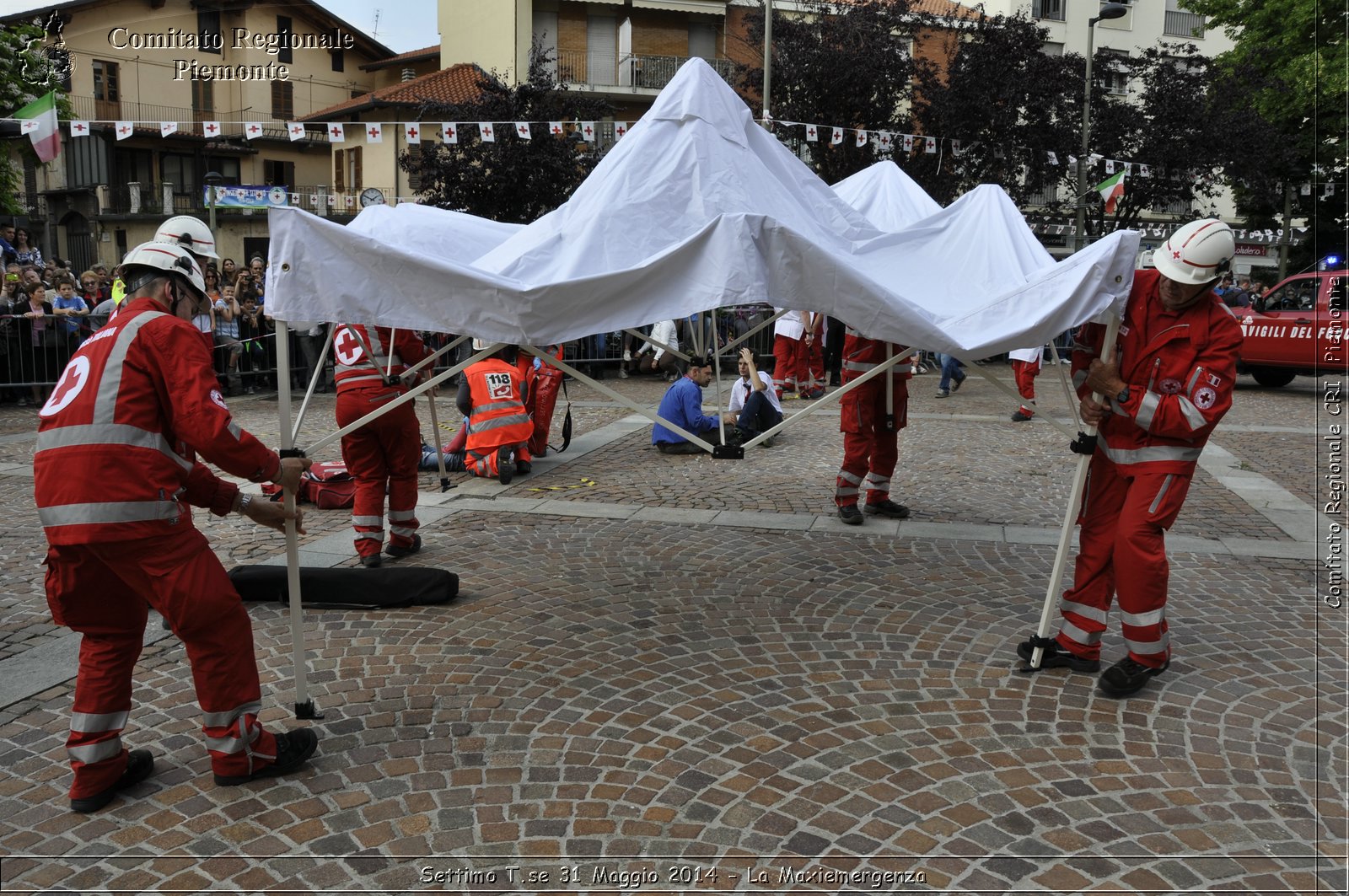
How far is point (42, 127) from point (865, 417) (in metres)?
12.9

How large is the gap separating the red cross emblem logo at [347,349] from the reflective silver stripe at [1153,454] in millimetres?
4558

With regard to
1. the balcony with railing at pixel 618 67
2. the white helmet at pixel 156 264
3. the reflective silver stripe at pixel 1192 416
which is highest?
the balcony with railing at pixel 618 67

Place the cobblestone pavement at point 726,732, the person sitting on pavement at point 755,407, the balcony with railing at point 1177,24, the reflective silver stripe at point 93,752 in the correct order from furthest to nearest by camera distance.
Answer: the balcony with railing at point 1177,24, the person sitting on pavement at point 755,407, the reflective silver stripe at point 93,752, the cobblestone pavement at point 726,732

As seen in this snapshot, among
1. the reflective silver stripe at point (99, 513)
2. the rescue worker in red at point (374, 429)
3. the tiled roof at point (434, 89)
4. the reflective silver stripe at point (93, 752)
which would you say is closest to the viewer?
the reflective silver stripe at point (99, 513)

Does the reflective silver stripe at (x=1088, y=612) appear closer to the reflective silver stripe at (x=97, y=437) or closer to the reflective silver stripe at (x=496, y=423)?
the reflective silver stripe at (x=97, y=437)

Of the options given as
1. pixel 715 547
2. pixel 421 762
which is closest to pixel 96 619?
pixel 421 762

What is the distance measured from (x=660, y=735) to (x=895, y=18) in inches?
997

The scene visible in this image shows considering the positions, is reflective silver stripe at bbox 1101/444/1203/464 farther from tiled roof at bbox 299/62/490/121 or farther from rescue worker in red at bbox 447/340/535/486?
tiled roof at bbox 299/62/490/121

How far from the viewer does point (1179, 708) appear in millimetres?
4457

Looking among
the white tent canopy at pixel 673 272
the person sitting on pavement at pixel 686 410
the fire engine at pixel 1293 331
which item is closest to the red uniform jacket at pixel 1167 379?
the white tent canopy at pixel 673 272

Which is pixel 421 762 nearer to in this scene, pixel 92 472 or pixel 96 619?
pixel 96 619

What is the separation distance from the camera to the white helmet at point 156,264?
3.62 meters

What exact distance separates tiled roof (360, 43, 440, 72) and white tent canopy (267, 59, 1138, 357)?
141 ft

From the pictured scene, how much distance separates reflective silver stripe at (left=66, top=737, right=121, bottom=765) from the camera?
11.7 feet
